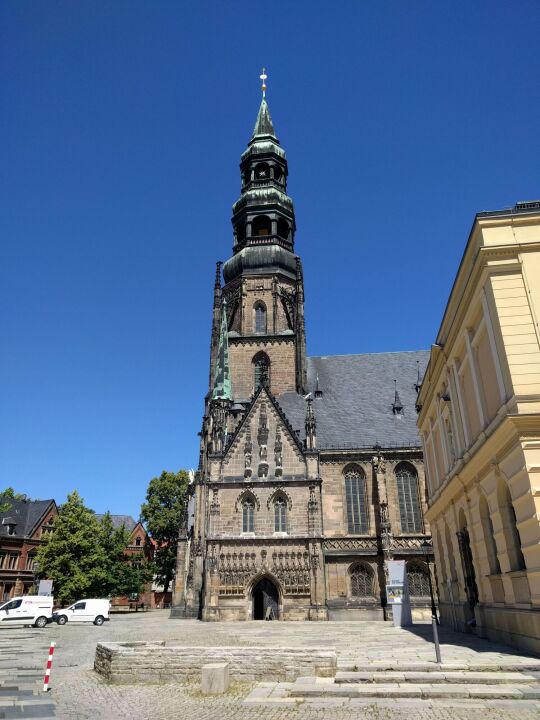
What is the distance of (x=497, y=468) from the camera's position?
13.4 metres

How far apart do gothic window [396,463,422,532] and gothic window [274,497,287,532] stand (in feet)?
24.8

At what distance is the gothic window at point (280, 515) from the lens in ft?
110

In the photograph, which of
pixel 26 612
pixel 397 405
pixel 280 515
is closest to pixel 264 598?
pixel 280 515

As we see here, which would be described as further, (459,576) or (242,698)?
(459,576)

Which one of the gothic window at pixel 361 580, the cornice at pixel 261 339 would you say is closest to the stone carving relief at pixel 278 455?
the gothic window at pixel 361 580

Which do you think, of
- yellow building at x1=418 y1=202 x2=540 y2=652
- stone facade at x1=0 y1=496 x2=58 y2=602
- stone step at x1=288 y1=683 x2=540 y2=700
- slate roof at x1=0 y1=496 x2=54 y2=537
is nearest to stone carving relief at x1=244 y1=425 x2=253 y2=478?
yellow building at x1=418 y1=202 x2=540 y2=652

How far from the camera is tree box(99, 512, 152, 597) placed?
48.8 m

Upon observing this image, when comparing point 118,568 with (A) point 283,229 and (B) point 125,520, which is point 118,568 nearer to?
(B) point 125,520

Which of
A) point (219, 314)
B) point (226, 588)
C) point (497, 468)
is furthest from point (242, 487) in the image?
point (497, 468)

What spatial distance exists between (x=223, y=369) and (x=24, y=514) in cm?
3460

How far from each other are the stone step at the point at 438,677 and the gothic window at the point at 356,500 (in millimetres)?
24806

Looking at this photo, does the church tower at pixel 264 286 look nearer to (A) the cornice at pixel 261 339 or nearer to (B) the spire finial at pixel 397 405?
(A) the cornice at pixel 261 339

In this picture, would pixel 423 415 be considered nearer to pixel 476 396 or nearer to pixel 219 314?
pixel 476 396

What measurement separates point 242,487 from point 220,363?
11.2m
